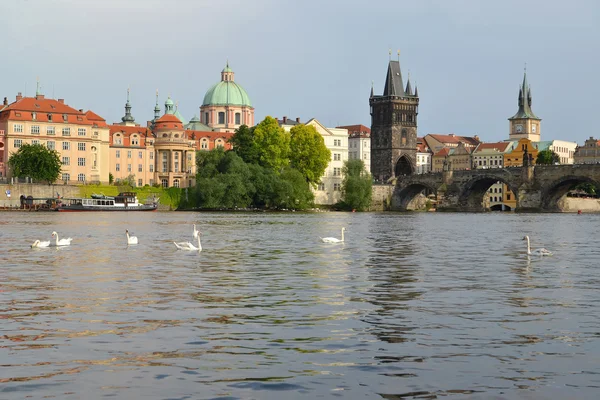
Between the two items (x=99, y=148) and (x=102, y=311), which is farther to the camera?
(x=99, y=148)

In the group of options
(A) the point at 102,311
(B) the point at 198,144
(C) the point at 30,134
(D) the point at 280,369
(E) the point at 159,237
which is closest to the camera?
(D) the point at 280,369

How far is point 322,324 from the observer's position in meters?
17.1

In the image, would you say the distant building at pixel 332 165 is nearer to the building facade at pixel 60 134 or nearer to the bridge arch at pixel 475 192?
the bridge arch at pixel 475 192

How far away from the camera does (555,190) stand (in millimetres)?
140875

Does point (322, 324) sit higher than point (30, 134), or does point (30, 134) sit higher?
point (30, 134)

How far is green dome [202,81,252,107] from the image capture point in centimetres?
18550

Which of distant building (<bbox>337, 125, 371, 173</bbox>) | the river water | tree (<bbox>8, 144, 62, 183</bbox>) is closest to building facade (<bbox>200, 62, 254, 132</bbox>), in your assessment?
distant building (<bbox>337, 125, 371, 173</bbox>)

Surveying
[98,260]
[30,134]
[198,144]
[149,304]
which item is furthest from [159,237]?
[198,144]

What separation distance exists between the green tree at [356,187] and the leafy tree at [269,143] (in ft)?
56.9

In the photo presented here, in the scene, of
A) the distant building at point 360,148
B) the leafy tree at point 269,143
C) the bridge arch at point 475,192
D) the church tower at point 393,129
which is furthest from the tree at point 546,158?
the leafy tree at point 269,143

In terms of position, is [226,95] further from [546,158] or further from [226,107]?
[546,158]

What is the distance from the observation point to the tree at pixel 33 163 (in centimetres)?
12825

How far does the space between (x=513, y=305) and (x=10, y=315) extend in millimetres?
9864

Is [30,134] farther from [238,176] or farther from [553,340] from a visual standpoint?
[553,340]
